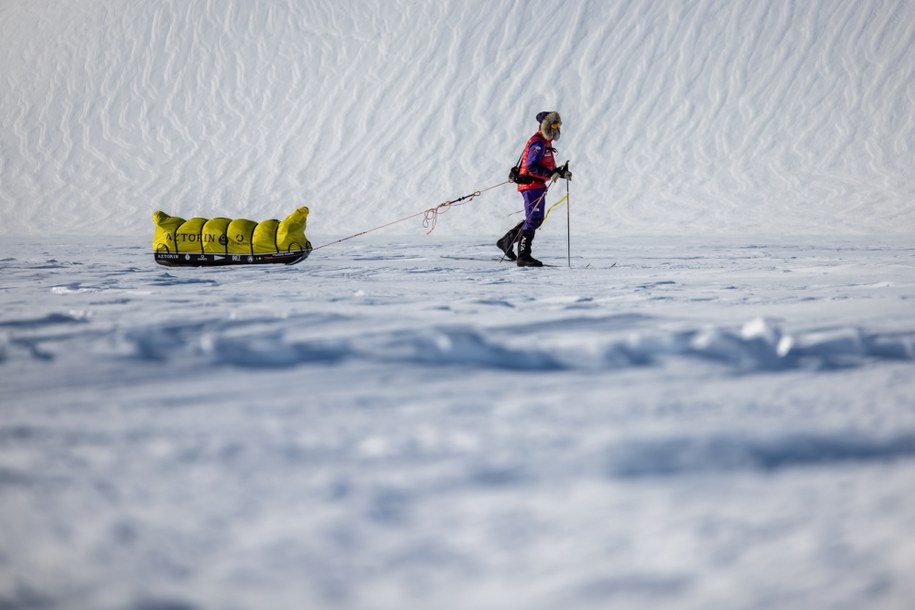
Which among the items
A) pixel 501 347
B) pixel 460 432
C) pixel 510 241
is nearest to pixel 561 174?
pixel 510 241

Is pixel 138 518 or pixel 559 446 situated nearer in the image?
pixel 138 518

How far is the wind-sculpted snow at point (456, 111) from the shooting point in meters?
16.5

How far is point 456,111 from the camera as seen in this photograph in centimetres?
1938

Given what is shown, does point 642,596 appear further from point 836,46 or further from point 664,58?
point 836,46

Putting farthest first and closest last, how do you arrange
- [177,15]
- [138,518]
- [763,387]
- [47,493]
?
[177,15], [763,387], [47,493], [138,518]

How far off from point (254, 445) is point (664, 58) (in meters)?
20.2

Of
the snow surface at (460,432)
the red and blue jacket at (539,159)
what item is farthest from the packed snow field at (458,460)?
the red and blue jacket at (539,159)

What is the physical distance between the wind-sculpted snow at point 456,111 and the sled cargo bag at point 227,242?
8.58 metres

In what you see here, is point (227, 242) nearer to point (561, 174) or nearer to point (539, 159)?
point (539, 159)

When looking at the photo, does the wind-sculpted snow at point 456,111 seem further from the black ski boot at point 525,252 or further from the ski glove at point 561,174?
the ski glove at point 561,174

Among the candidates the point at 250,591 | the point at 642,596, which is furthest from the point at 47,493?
the point at 642,596

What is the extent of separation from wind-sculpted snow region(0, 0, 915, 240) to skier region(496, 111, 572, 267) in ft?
26.6

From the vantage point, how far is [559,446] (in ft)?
5.00

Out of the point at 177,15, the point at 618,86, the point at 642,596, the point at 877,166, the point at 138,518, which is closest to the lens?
the point at 642,596
